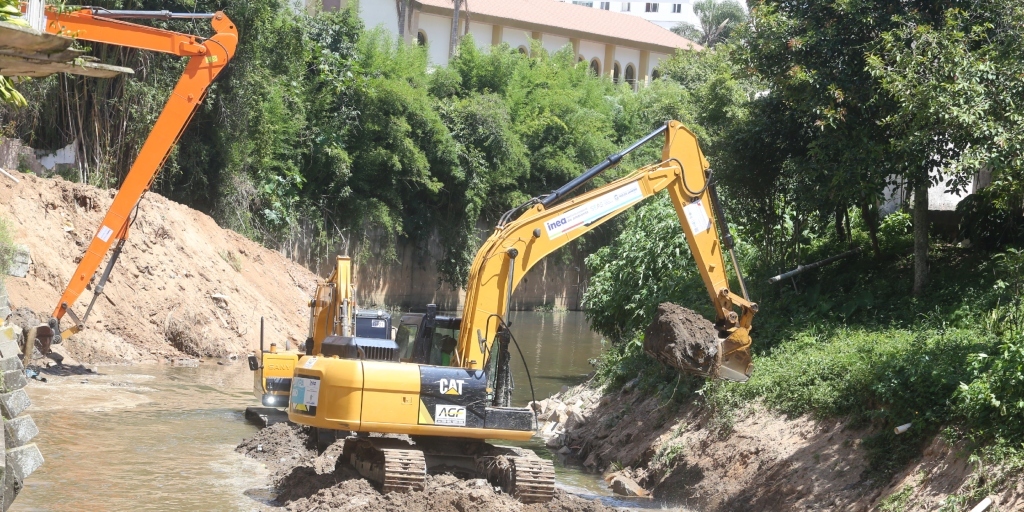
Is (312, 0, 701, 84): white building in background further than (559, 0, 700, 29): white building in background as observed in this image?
No

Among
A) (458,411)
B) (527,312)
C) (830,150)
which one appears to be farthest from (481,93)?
(458,411)

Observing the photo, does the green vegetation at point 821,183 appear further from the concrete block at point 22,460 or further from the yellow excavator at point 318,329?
the concrete block at point 22,460

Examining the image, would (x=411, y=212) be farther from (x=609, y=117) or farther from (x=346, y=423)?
(x=346, y=423)

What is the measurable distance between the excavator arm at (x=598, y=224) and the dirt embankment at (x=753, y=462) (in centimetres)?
102

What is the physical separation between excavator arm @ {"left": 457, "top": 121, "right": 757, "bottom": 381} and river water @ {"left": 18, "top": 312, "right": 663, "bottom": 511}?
285 centimetres

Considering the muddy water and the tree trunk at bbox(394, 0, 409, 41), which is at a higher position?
the tree trunk at bbox(394, 0, 409, 41)

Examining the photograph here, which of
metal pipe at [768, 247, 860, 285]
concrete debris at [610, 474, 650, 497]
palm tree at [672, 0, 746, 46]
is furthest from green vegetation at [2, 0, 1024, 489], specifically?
palm tree at [672, 0, 746, 46]

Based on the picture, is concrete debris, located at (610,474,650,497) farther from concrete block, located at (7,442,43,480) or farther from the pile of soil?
concrete block, located at (7,442,43,480)

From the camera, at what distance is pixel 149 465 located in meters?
13.8

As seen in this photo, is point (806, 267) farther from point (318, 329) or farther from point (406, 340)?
point (318, 329)

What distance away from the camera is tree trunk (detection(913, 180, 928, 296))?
15.5 meters

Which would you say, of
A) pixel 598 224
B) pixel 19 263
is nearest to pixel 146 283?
pixel 19 263

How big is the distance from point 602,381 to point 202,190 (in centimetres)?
1861

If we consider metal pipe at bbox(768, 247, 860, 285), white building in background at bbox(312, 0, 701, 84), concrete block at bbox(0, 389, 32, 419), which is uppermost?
white building in background at bbox(312, 0, 701, 84)
